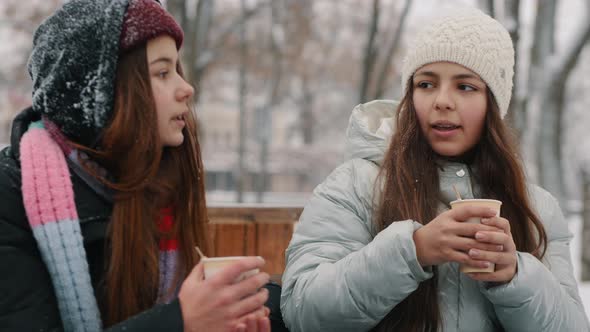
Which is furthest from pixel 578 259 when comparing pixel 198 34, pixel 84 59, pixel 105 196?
pixel 84 59

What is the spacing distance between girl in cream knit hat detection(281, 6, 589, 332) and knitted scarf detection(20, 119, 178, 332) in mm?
677

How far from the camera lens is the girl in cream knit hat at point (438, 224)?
6.50 feet

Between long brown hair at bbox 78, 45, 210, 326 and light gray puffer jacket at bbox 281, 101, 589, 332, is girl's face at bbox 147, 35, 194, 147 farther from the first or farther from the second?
light gray puffer jacket at bbox 281, 101, 589, 332

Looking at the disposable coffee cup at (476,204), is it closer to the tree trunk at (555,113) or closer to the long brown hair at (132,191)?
the long brown hair at (132,191)

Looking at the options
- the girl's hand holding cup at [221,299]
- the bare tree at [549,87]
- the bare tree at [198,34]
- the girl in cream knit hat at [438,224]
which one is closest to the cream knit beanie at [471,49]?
the girl in cream knit hat at [438,224]

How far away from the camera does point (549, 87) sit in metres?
9.30

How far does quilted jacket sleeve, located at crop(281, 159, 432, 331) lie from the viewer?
1984 millimetres

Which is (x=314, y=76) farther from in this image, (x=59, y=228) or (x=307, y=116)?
(x=59, y=228)

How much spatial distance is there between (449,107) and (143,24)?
107 centimetres

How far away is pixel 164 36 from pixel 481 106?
1145 mm

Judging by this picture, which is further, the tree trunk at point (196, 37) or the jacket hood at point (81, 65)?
the tree trunk at point (196, 37)

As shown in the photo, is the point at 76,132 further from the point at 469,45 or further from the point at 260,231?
the point at 260,231

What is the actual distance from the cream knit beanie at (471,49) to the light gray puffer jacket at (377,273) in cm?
32

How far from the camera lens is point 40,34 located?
6.75ft
